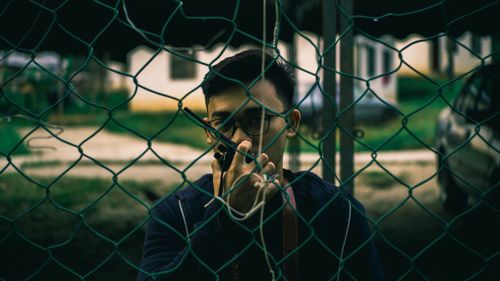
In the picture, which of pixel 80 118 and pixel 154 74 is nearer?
pixel 80 118

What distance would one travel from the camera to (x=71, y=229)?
17.6 ft

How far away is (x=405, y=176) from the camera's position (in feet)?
26.7

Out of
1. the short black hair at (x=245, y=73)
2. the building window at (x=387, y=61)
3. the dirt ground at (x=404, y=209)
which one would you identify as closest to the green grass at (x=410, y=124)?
the dirt ground at (x=404, y=209)

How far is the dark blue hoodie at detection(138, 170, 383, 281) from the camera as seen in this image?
55.7 inches

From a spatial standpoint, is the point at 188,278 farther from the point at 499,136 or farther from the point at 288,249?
the point at 499,136

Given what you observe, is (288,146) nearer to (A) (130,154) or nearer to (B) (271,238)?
(A) (130,154)

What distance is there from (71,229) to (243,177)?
4540 millimetres

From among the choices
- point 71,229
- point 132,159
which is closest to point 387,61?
point 132,159

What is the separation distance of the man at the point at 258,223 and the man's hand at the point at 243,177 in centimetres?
1

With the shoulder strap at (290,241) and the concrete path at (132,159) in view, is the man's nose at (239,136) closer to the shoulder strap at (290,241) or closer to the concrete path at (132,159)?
the shoulder strap at (290,241)

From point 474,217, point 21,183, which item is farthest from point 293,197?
point 21,183

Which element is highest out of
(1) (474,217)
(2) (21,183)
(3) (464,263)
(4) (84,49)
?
(4) (84,49)

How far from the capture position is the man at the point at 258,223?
54.5 inches

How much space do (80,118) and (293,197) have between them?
662 inches
